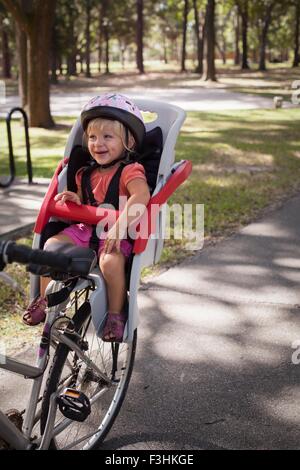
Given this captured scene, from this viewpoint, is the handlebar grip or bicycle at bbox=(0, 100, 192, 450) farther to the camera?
bicycle at bbox=(0, 100, 192, 450)

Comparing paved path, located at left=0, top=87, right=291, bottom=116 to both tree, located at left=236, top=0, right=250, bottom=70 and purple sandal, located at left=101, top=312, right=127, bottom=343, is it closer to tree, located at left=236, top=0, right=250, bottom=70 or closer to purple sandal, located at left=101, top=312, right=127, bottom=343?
purple sandal, located at left=101, top=312, right=127, bottom=343

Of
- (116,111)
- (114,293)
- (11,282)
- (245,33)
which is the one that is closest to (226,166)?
(116,111)

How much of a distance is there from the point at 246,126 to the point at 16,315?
11.3 m

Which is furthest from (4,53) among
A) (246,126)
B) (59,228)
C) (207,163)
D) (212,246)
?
(59,228)

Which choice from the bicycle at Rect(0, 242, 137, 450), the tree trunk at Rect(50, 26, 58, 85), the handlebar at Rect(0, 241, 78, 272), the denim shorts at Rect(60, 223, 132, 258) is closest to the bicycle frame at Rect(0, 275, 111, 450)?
the bicycle at Rect(0, 242, 137, 450)

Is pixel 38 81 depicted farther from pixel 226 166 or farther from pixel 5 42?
pixel 5 42

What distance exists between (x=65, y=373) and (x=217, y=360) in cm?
113

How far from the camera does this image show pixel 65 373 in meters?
3.18

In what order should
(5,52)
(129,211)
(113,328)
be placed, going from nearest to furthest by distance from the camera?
(113,328) → (129,211) → (5,52)

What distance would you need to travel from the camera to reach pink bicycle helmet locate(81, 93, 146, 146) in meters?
2.84

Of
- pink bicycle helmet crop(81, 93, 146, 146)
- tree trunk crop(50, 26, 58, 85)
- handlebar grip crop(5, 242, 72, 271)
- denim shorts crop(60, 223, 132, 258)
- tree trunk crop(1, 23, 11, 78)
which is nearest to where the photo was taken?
handlebar grip crop(5, 242, 72, 271)

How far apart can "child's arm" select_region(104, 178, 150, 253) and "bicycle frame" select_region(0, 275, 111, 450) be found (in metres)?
0.34

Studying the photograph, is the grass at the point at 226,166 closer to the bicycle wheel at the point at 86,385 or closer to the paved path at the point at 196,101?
the bicycle wheel at the point at 86,385

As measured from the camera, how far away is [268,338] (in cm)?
420
